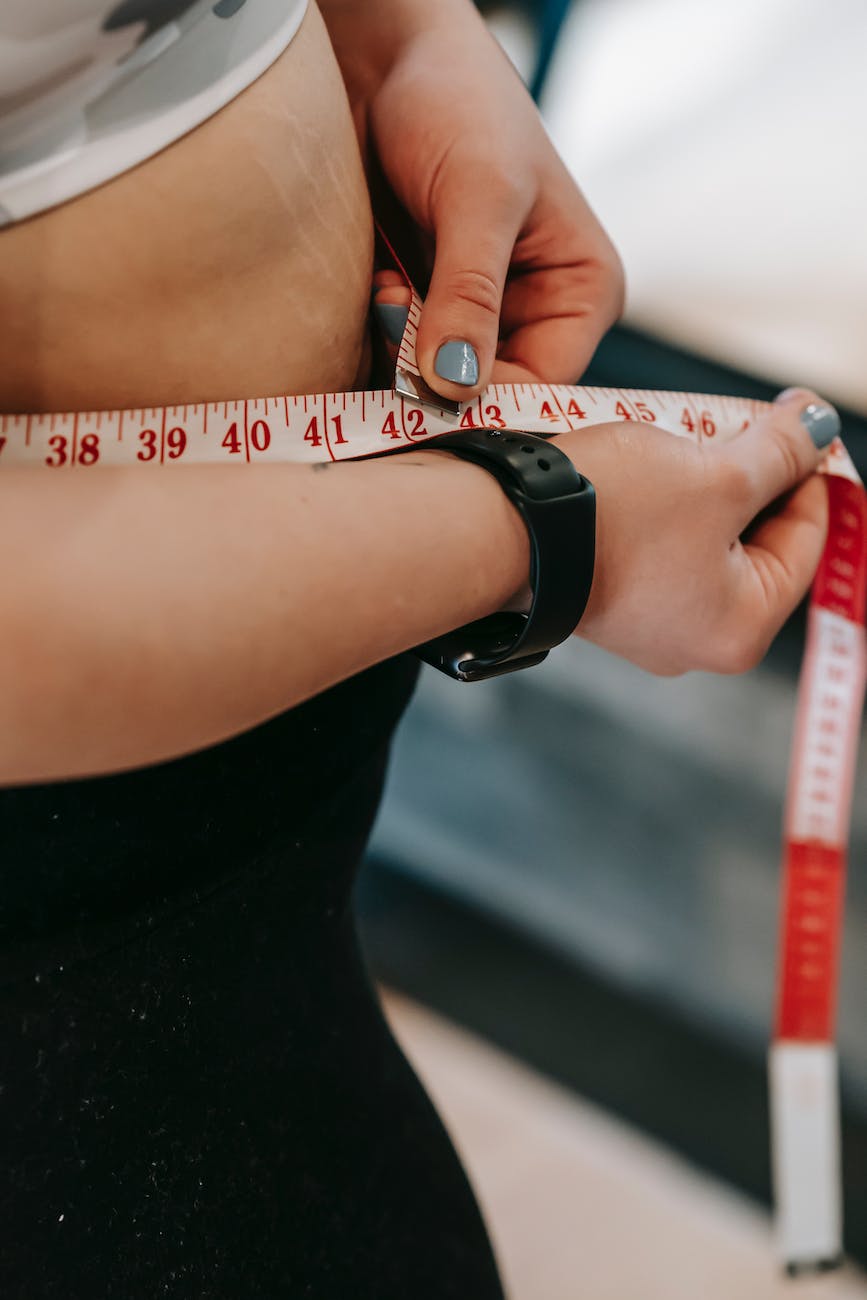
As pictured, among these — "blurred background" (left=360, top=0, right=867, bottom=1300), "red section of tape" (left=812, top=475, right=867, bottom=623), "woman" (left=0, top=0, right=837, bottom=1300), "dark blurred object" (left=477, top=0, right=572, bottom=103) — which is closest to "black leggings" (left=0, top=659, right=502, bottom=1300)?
"woman" (left=0, top=0, right=837, bottom=1300)

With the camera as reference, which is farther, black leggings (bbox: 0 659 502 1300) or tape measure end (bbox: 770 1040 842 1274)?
tape measure end (bbox: 770 1040 842 1274)

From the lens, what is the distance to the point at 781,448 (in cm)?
75

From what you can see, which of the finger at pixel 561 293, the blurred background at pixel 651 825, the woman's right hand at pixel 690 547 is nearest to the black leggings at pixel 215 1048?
the woman's right hand at pixel 690 547

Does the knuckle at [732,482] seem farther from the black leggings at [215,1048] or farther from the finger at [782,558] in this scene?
the black leggings at [215,1048]

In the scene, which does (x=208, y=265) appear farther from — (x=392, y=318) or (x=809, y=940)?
(x=809, y=940)

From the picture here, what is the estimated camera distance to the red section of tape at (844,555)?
84 centimetres

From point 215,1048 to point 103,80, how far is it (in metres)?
0.50

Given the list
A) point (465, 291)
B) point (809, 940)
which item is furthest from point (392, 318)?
point (809, 940)

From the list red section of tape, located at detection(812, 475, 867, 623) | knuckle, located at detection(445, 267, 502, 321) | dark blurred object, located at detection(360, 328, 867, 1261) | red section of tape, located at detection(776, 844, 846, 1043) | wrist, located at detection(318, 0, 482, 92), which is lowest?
dark blurred object, located at detection(360, 328, 867, 1261)

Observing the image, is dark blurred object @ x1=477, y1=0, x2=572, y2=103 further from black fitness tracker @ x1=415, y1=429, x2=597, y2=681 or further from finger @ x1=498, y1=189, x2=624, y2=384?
black fitness tracker @ x1=415, y1=429, x2=597, y2=681

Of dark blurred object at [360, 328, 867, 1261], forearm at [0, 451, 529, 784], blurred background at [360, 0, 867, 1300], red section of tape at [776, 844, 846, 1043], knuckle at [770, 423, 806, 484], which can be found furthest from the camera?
dark blurred object at [360, 328, 867, 1261]

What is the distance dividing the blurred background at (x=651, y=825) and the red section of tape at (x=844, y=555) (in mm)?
966

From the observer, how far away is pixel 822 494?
2.65ft

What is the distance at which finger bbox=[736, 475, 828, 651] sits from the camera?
70cm
